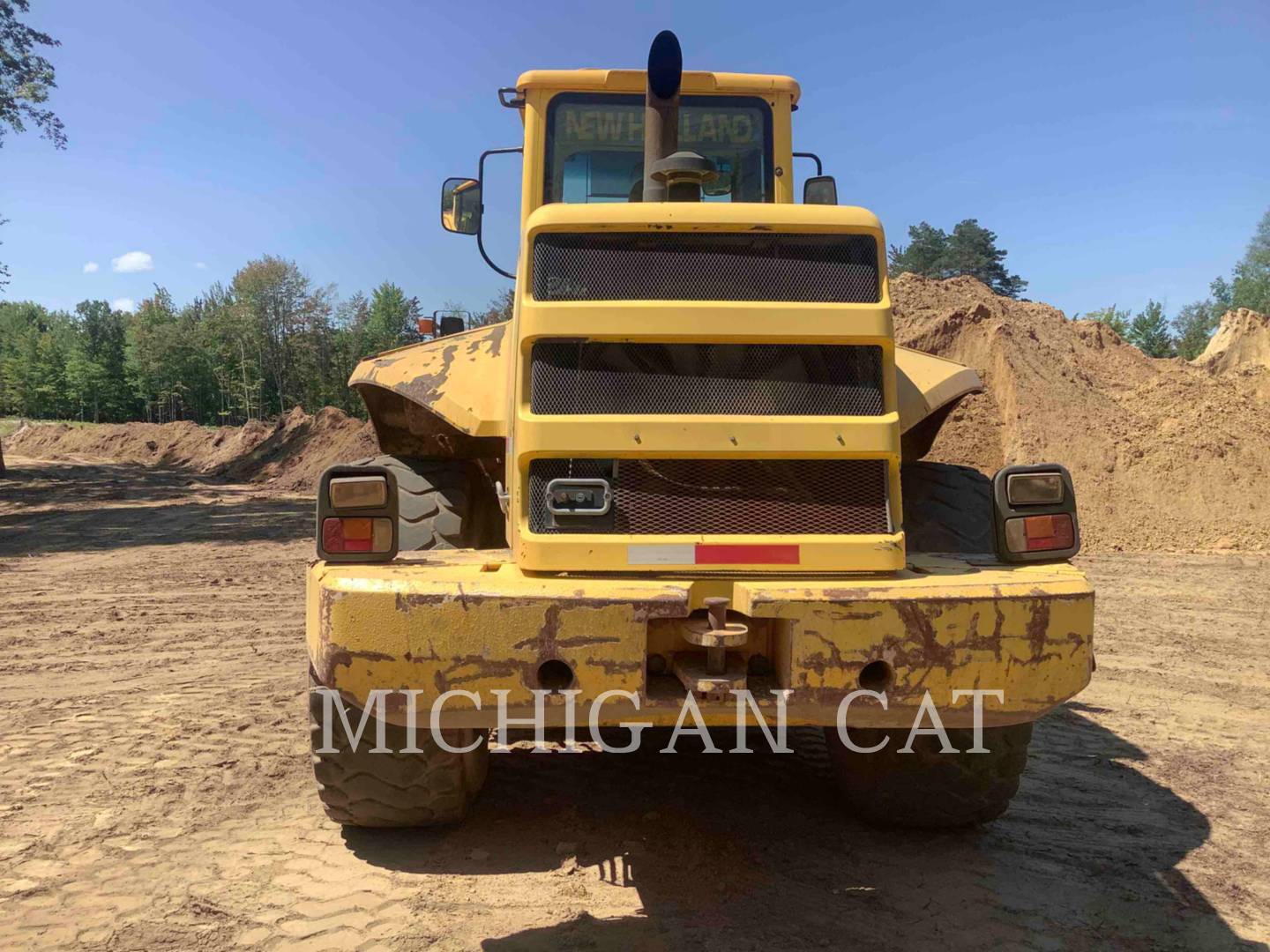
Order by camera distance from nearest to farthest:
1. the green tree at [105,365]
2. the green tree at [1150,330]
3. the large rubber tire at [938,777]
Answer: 1. the large rubber tire at [938,777]
2. the green tree at [1150,330]
3. the green tree at [105,365]

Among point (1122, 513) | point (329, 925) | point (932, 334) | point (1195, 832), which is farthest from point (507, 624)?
point (932, 334)

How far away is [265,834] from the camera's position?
3.58 metres

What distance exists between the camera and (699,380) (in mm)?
2984

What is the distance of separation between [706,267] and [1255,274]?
63.4 m

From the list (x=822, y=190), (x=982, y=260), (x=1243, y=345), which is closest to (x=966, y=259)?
(x=982, y=260)

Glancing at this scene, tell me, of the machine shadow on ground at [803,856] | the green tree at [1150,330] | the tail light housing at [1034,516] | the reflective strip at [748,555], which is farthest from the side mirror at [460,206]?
the green tree at [1150,330]

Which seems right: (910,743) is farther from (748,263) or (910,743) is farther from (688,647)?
(748,263)

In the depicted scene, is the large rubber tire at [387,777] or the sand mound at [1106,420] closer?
the large rubber tire at [387,777]

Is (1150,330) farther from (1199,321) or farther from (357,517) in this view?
(357,517)

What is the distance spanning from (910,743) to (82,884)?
2801 mm

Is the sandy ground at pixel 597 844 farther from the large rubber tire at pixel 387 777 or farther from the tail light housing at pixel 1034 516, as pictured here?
the tail light housing at pixel 1034 516

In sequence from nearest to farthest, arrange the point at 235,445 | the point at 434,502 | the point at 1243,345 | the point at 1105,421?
the point at 434,502, the point at 1105,421, the point at 1243,345, the point at 235,445

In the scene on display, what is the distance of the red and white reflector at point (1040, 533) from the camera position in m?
3.12

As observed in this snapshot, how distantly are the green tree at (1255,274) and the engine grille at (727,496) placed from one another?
6007cm
